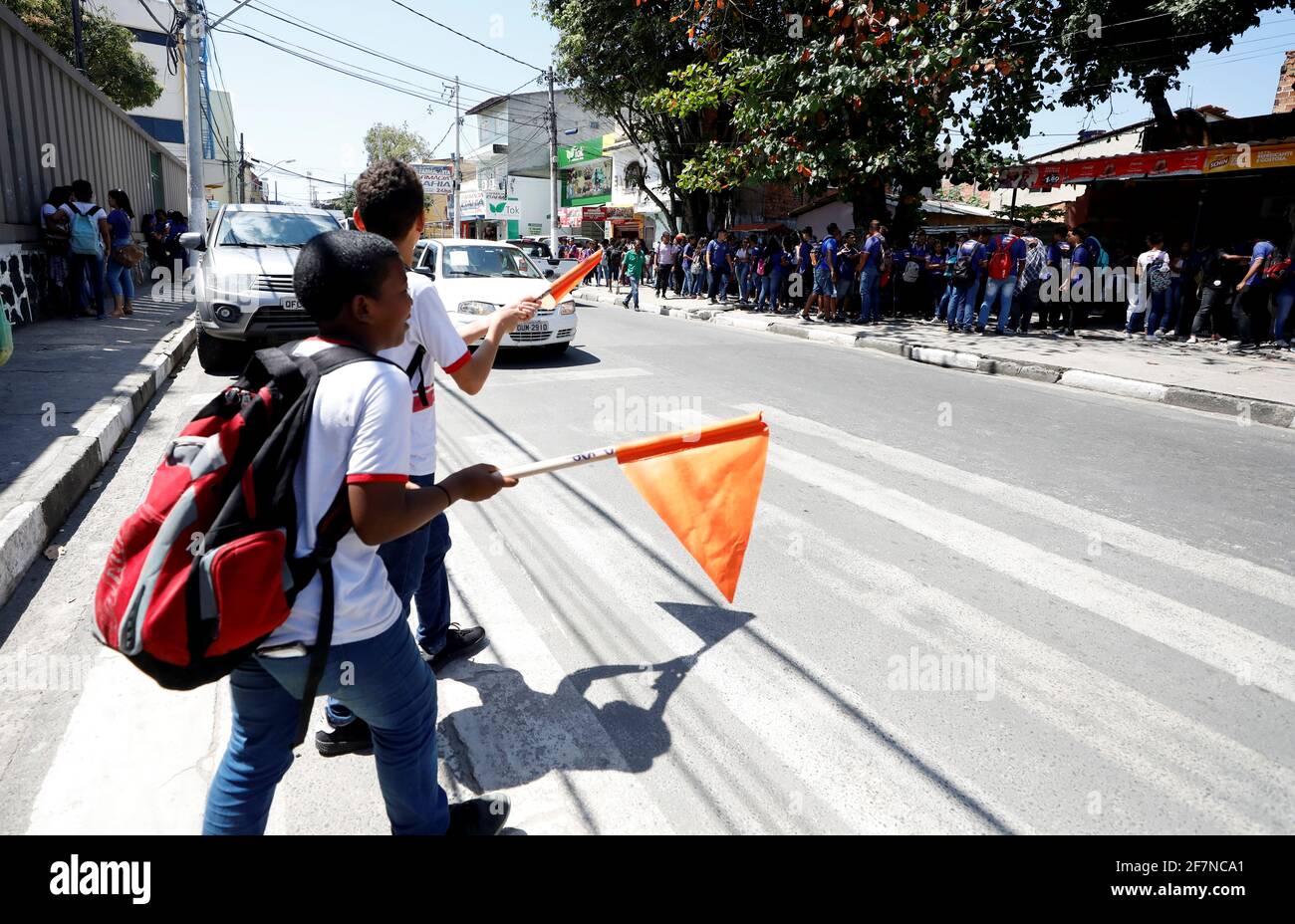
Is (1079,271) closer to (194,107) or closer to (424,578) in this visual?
(424,578)

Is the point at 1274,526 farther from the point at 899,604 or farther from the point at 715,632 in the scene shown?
the point at 715,632

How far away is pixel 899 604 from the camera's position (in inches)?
147

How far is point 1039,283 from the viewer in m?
13.8

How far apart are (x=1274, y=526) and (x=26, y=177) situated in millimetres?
14859

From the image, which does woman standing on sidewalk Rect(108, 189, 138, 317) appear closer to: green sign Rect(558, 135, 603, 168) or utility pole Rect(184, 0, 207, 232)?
utility pole Rect(184, 0, 207, 232)

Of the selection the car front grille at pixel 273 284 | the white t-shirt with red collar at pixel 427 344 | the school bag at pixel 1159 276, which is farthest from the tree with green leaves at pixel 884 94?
the white t-shirt with red collar at pixel 427 344

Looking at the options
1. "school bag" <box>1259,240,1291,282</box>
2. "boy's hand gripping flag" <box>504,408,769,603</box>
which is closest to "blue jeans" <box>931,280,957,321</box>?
"school bag" <box>1259,240,1291,282</box>

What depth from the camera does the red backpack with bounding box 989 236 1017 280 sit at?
13.2 m

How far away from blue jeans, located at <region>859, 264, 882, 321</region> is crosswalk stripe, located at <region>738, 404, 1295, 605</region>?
902 centimetres

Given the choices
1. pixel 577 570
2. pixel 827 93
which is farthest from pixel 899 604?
pixel 827 93

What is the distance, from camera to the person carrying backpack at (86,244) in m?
11.0

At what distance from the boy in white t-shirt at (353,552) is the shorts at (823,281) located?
48.0ft

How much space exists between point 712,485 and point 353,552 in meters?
1.39

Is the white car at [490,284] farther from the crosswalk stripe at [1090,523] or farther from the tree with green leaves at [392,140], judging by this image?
the tree with green leaves at [392,140]
